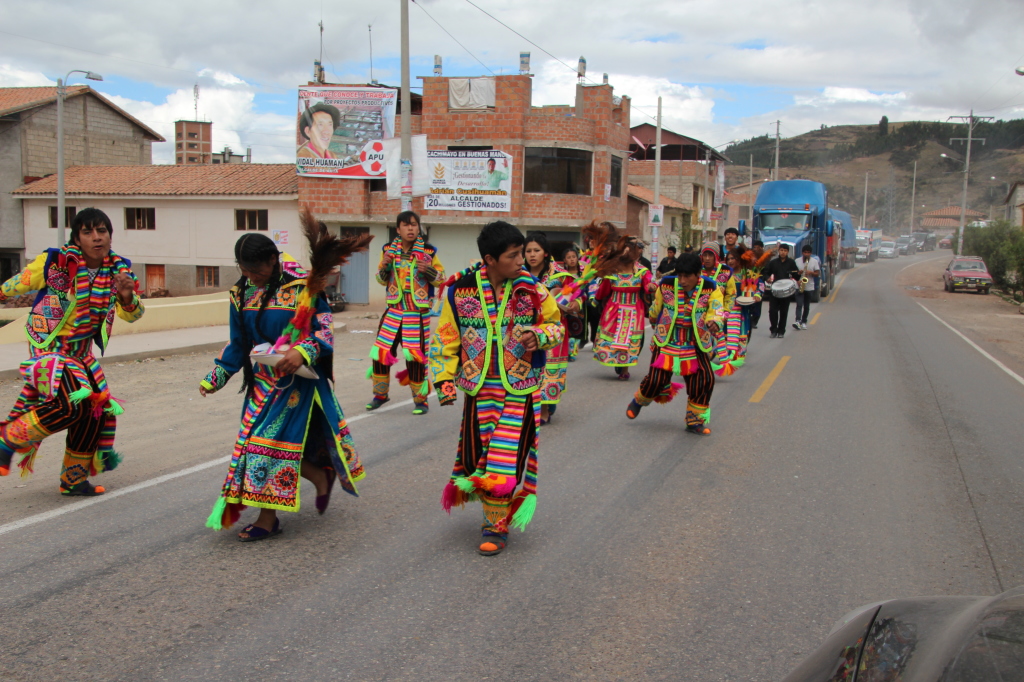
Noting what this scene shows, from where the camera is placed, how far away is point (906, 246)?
86.9 meters

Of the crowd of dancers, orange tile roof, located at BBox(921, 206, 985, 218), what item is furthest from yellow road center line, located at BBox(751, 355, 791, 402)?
orange tile roof, located at BBox(921, 206, 985, 218)

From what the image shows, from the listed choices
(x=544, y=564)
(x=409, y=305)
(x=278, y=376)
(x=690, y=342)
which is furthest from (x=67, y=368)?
(x=690, y=342)

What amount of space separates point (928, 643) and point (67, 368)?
494cm

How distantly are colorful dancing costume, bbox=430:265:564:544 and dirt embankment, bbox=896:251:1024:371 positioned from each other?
12.6m

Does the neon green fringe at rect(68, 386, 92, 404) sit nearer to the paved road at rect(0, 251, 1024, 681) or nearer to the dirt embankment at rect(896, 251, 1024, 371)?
the paved road at rect(0, 251, 1024, 681)

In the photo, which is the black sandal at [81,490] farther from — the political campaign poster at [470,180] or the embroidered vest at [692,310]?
the political campaign poster at [470,180]

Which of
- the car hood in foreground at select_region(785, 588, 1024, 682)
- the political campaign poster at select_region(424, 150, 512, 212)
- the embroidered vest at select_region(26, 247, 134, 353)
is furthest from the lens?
the political campaign poster at select_region(424, 150, 512, 212)

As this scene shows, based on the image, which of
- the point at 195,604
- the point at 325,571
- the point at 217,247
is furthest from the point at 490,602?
the point at 217,247

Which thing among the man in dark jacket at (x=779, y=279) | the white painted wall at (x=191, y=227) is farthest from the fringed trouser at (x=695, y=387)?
the white painted wall at (x=191, y=227)

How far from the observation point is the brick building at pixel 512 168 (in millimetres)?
28391

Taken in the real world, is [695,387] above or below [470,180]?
below

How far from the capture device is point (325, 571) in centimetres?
436

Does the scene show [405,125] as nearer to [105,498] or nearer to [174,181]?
[105,498]

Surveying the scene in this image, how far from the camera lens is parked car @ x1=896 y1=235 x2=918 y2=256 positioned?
3408 inches
